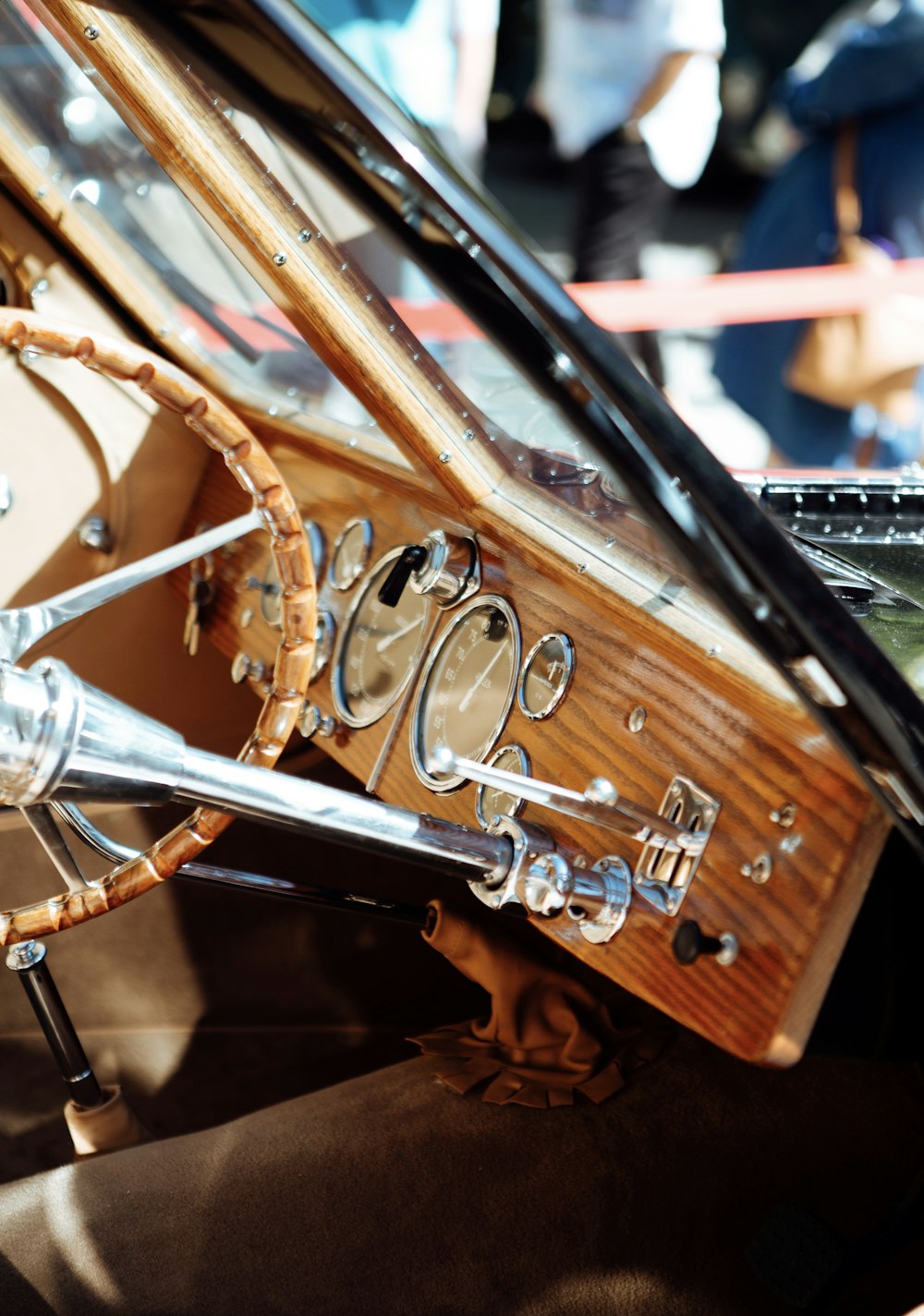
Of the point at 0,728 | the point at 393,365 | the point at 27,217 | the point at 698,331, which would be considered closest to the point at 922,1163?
the point at 393,365

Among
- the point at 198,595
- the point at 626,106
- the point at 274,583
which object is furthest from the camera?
the point at 626,106

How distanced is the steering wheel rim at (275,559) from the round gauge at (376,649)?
0.16 metres

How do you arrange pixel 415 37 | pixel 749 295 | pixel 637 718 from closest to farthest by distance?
pixel 637 718 < pixel 415 37 < pixel 749 295

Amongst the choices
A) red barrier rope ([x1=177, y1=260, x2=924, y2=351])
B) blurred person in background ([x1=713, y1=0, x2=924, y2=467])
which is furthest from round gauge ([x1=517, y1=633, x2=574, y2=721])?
blurred person in background ([x1=713, y1=0, x2=924, y2=467])

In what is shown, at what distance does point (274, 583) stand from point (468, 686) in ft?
1.32

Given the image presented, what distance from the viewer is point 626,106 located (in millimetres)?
3285

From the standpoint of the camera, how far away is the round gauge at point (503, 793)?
117cm

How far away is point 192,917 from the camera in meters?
1.80

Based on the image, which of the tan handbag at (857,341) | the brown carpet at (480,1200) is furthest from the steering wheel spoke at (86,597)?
the tan handbag at (857,341)

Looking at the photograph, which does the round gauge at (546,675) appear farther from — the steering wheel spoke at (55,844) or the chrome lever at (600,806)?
the steering wheel spoke at (55,844)

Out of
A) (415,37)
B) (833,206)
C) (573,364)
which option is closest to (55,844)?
(573,364)

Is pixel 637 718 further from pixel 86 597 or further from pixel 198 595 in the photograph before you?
pixel 198 595

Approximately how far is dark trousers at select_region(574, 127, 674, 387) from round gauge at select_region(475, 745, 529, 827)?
2403mm

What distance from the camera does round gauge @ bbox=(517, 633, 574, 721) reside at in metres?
1.16
